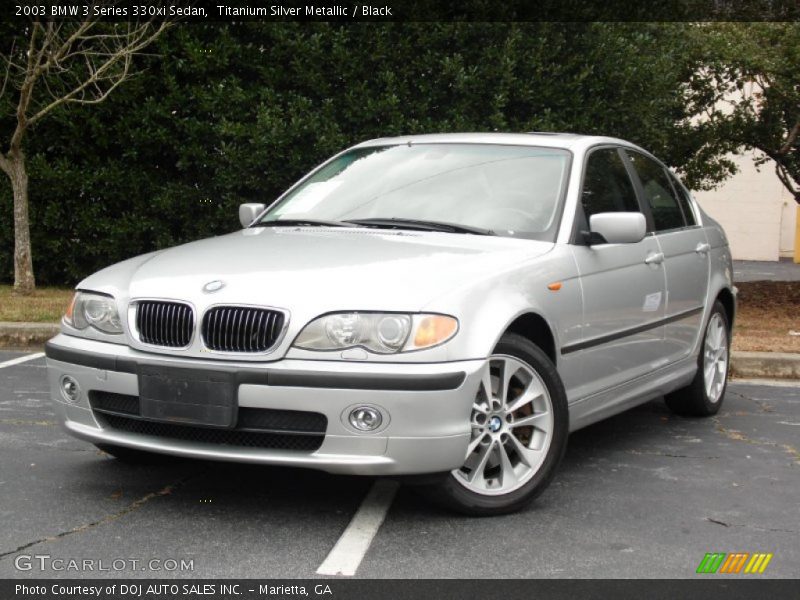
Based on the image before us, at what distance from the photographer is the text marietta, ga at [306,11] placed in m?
14.4

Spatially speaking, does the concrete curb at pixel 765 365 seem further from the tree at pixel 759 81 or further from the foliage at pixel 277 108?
the tree at pixel 759 81

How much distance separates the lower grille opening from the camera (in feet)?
14.3

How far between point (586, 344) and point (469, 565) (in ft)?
5.14

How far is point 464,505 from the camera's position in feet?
15.1

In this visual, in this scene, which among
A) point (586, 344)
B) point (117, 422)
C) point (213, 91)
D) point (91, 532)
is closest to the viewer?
point (91, 532)

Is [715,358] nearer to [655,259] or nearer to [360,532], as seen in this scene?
[655,259]

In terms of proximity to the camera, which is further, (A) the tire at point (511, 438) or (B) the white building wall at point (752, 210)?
(B) the white building wall at point (752, 210)

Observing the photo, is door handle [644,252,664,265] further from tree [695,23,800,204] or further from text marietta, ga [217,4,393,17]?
tree [695,23,800,204]

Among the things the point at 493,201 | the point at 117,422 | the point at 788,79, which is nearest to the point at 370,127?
the point at 788,79

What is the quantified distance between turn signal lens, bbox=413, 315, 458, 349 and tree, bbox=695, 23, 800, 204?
1137 cm

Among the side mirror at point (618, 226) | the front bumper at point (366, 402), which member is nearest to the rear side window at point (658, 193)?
the side mirror at point (618, 226)

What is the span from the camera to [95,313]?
484cm

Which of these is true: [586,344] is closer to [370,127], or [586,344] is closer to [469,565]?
[469,565]

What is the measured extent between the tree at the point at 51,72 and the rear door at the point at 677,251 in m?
7.35
